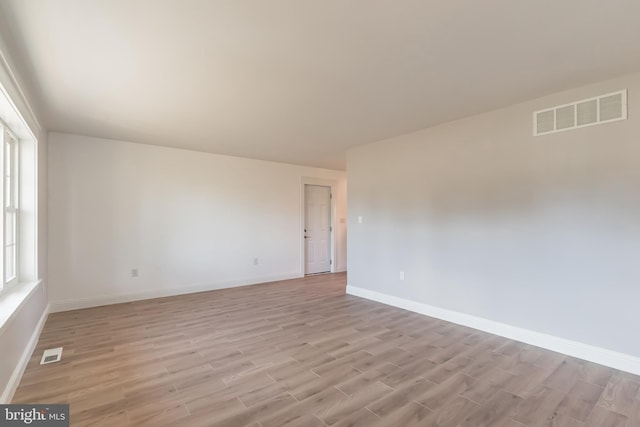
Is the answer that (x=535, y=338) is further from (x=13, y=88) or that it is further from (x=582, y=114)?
(x=13, y=88)

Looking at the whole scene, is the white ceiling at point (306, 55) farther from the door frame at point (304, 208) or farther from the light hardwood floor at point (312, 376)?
the door frame at point (304, 208)

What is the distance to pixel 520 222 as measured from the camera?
3057 mm

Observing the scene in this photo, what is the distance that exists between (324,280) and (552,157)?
169 inches

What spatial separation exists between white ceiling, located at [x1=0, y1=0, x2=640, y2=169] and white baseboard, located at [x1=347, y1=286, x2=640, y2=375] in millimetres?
2317

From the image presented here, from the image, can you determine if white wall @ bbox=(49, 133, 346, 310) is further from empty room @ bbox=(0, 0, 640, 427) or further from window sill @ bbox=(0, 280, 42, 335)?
window sill @ bbox=(0, 280, 42, 335)

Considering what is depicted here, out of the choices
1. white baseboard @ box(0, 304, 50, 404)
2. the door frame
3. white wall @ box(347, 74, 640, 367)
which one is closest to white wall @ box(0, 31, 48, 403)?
white baseboard @ box(0, 304, 50, 404)

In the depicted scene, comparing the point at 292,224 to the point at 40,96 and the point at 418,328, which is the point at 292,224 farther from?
the point at 40,96

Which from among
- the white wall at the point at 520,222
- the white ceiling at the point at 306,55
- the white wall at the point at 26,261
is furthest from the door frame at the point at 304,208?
the white wall at the point at 26,261

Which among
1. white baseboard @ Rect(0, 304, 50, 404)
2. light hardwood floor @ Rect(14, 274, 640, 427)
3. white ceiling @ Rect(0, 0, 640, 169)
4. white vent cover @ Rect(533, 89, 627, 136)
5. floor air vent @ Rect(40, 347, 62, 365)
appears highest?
white ceiling @ Rect(0, 0, 640, 169)

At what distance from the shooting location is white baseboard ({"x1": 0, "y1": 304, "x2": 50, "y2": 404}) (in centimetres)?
199

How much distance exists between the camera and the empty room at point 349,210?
1872mm

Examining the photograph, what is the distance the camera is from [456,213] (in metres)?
3.61

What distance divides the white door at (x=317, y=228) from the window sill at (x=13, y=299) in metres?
4.42

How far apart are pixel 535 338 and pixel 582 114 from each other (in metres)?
2.15
